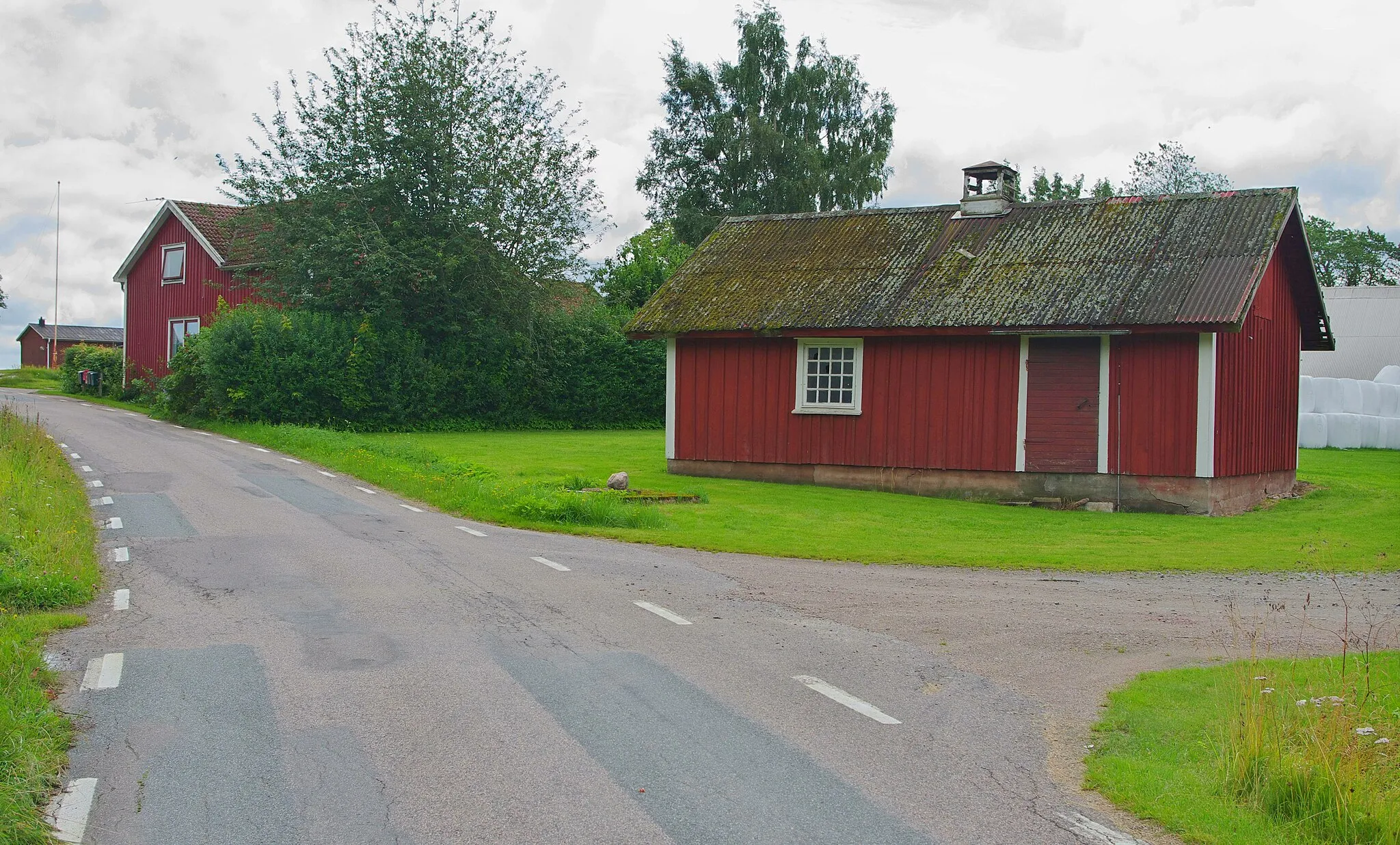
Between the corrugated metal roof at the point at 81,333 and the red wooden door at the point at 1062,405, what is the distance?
8280 cm

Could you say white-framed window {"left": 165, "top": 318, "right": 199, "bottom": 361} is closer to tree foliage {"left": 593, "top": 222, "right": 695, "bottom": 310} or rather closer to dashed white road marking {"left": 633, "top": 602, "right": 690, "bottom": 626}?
tree foliage {"left": 593, "top": 222, "right": 695, "bottom": 310}

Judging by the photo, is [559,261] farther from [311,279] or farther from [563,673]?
[563,673]

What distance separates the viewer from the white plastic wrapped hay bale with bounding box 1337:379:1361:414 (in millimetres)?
38156

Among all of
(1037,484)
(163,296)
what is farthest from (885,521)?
(163,296)

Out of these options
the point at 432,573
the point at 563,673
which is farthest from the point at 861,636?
the point at 432,573

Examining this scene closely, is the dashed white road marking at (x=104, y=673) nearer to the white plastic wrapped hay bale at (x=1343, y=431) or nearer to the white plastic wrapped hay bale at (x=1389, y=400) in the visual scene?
the white plastic wrapped hay bale at (x=1343, y=431)

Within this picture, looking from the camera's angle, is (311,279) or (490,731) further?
(311,279)

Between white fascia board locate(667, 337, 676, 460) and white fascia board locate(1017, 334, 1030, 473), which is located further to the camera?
white fascia board locate(667, 337, 676, 460)

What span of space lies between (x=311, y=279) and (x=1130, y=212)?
846 inches

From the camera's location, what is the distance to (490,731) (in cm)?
645

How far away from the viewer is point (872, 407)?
22.1 m

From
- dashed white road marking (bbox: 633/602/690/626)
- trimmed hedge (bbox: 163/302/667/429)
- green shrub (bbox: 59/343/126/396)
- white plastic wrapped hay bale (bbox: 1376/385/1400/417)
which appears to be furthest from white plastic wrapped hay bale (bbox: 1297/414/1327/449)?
green shrub (bbox: 59/343/126/396)

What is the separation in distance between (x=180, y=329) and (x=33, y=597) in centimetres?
3575

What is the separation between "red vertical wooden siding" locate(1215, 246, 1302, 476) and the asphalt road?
27.3ft
